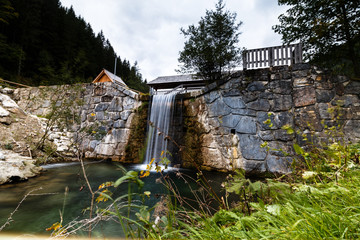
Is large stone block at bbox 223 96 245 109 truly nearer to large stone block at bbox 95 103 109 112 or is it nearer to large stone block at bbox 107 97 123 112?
large stone block at bbox 107 97 123 112

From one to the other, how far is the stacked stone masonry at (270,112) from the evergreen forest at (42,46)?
1321 centimetres

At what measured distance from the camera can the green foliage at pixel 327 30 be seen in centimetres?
479

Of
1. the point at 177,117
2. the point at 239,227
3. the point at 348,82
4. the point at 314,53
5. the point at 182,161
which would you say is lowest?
the point at 182,161

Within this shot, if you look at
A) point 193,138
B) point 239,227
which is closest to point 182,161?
point 193,138

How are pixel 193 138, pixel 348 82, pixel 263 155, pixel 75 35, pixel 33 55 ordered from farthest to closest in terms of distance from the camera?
1. pixel 75 35
2. pixel 33 55
3. pixel 193 138
4. pixel 263 155
5. pixel 348 82

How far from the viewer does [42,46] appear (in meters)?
18.4

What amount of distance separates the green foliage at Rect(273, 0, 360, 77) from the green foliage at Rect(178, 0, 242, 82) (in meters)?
1.97

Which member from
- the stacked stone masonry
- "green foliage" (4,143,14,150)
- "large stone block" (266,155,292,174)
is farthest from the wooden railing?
"green foliage" (4,143,14,150)

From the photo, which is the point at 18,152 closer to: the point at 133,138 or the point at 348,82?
the point at 133,138

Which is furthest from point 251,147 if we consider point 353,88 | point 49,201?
point 49,201

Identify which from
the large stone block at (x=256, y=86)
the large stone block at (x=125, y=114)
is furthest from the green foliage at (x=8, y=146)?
the large stone block at (x=256, y=86)

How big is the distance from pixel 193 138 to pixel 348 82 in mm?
4193

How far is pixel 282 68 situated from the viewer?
428 centimetres

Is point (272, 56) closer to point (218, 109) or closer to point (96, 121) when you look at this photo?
point (218, 109)
